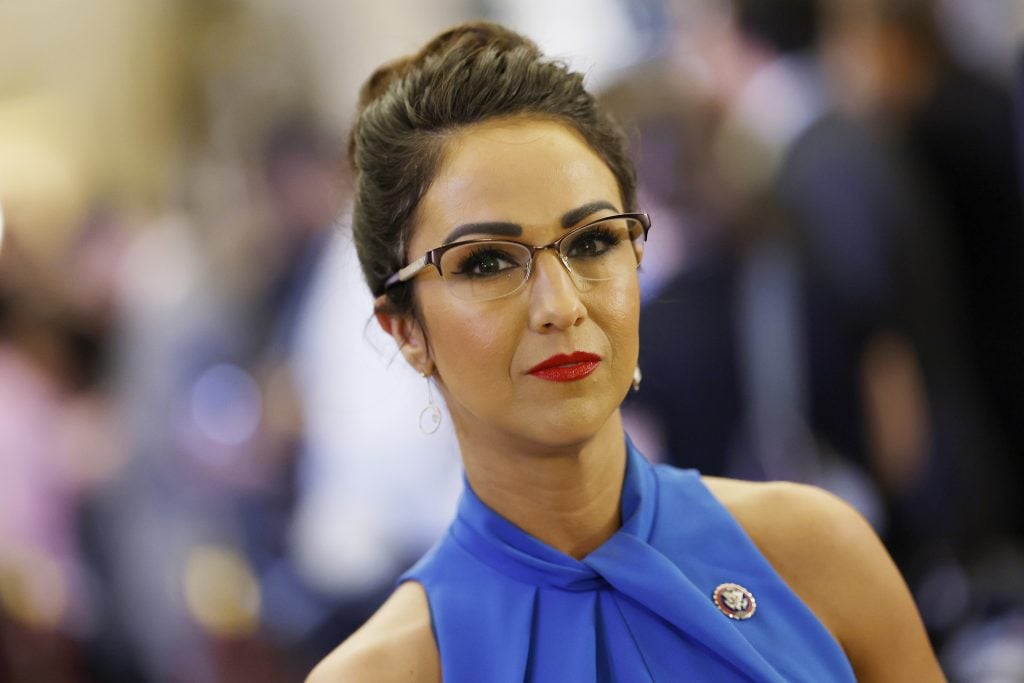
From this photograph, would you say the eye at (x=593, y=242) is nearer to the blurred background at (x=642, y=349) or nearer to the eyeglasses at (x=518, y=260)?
the eyeglasses at (x=518, y=260)

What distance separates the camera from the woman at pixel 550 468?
1736mm

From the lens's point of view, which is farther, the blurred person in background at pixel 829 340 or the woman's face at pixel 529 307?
the blurred person in background at pixel 829 340

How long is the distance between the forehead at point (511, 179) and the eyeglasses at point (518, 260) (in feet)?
0.11

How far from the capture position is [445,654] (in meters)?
1.75

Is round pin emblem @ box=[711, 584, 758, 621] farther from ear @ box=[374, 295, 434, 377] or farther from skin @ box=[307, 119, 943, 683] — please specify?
ear @ box=[374, 295, 434, 377]

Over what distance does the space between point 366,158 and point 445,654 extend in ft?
2.51

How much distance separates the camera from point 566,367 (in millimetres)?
1712

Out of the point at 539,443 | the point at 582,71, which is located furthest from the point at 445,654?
the point at 582,71

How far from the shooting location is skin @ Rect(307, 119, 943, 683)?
5.66 ft

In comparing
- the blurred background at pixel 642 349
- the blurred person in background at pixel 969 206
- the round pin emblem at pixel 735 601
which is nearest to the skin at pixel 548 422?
the round pin emblem at pixel 735 601

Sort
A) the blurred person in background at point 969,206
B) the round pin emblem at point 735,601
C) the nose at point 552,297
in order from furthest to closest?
the blurred person in background at point 969,206 → the round pin emblem at point 735,601 → the nose at point 552,297

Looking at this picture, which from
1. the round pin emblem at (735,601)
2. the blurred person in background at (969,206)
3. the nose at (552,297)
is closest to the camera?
the nose at (552,297)

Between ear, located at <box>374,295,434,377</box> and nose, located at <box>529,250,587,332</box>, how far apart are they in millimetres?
230

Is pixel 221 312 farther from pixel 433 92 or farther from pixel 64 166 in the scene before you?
pixel 433 92
